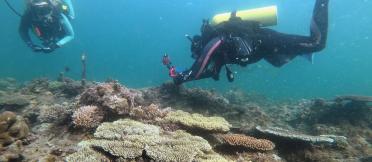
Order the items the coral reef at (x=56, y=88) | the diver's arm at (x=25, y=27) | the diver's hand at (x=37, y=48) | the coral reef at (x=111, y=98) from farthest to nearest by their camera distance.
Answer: the diver's arm at (x=25, y=27) → the coral reef at (x=56, y=88) → the diver's hand at (x=37, y=48) → the coral reef at (x=111, y=98)

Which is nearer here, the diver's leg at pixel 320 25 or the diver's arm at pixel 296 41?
the diver's arm at pixel 296 41

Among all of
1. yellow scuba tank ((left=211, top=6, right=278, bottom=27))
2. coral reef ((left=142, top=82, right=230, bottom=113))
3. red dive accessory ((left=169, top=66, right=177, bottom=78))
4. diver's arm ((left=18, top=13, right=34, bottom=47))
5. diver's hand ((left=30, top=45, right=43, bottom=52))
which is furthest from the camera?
diver's arm ((left=18, top=13, right=34, bottom=47))

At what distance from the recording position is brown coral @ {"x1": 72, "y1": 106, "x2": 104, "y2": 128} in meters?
6.12

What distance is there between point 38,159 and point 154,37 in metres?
183

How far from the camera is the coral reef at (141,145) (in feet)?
15.5

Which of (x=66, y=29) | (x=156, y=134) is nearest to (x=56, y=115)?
(x=156, y=134)

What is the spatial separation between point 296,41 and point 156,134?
17.9 ft

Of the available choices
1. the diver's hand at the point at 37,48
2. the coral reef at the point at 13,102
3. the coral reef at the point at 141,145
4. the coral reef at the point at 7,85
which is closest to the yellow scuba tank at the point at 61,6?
the diver's hand at the point at 37,48

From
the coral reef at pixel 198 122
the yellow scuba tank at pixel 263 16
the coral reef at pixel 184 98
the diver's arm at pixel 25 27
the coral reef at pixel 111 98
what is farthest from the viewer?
the diver's arm at pixel 25 27

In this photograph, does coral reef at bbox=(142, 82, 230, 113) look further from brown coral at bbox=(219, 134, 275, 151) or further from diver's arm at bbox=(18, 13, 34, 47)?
diver's arm at bbox=(18, 13, 34, 47)

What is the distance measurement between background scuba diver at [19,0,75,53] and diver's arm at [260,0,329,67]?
278 inches

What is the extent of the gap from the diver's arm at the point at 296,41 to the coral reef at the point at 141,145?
453 centimetres

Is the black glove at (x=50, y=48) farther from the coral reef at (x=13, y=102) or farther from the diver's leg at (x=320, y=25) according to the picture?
the diver's leg at (x=320, y=25)

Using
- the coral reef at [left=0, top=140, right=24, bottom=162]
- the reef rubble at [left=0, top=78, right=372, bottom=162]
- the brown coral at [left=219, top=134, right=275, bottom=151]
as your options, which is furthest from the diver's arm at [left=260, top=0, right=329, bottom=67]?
the coral reef at [left=0, top=140, right=24, bottom=162]
